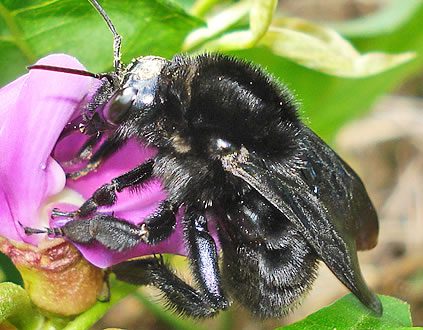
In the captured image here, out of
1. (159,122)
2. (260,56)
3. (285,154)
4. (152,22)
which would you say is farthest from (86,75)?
(260,56)

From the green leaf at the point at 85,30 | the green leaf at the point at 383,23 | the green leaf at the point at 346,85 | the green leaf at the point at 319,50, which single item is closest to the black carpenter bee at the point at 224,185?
the green leaf at the point at 85,30

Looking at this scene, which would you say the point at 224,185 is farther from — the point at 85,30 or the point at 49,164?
the point at 85,30

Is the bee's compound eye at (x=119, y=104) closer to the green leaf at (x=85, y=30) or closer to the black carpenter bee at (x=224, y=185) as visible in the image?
the black carpenter bee at (x=224, y=185)

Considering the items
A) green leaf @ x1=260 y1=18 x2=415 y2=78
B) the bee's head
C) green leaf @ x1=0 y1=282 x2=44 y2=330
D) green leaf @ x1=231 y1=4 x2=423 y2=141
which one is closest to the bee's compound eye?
the bee's head

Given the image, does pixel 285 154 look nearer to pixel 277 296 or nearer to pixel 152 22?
pixel 277 296

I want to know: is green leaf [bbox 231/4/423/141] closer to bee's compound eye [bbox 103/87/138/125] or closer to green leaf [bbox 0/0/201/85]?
green leaf [bbox 0/0/201/85]

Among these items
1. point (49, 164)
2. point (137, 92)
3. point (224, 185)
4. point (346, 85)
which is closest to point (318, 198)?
point (224, 185)

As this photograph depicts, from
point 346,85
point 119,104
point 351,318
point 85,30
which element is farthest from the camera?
point 346,85
